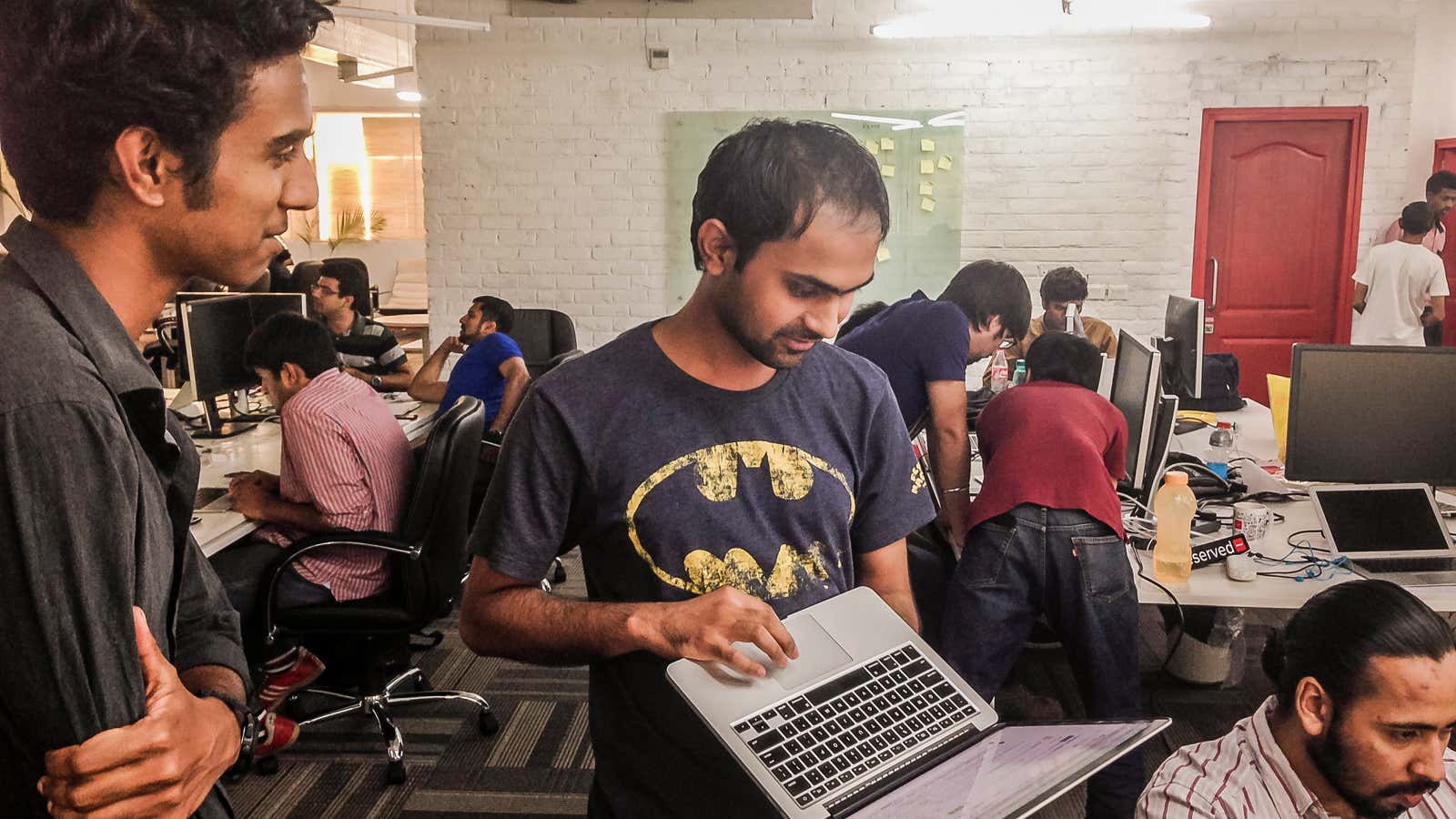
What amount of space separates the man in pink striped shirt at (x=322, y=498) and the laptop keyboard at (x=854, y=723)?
6.36 feet

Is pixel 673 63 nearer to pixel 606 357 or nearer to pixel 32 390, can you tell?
pixel 606 357

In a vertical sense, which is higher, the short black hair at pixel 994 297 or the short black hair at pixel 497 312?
the short black hair at pixel 994 297

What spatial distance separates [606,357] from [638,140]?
5005mm

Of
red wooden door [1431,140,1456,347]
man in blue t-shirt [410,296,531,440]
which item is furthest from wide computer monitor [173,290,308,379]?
red wooden door [1431,140,1456,347]

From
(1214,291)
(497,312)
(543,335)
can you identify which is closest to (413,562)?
(497,312)

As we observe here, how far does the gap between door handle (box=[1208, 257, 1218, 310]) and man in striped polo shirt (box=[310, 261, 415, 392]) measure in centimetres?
449

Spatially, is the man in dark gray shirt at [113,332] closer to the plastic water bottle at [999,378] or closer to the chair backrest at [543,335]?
the plastic water bottle at [999,378]

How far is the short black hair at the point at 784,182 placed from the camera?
1.04 meters

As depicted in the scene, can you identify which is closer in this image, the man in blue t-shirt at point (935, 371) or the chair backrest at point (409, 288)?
the man in blue t-shirt at point (935, 371)

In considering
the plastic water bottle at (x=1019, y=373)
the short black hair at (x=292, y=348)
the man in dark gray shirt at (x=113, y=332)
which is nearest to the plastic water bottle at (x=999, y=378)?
the plastic water bottle at (x=1019, y=373)

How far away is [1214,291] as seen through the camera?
5.90 meters

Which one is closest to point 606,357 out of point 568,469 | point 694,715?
point 568,469

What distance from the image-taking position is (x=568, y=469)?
3.52ft

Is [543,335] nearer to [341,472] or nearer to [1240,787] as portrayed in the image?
[341,472]
